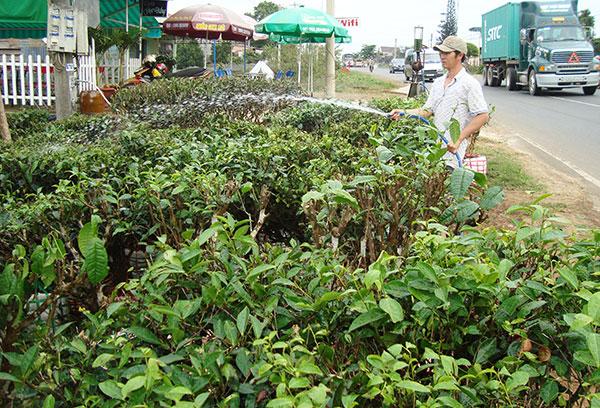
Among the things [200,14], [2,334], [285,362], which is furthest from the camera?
[200,14]

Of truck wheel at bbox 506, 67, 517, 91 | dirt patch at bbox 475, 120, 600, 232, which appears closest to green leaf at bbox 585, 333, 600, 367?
dirt patch at bbox 475, 120, 600, 232

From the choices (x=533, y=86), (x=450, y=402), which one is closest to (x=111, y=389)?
(x=450, y=402)

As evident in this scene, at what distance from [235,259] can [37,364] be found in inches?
25.6

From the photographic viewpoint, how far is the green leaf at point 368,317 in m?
1.60

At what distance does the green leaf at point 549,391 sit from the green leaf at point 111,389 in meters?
1.13

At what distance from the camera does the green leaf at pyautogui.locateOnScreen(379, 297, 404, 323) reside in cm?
154

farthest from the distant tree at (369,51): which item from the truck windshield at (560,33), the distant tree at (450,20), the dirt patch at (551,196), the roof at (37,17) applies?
the dirt patch at (551,196)

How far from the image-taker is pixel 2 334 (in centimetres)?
182

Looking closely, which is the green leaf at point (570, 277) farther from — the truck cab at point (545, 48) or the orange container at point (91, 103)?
the truck cab at point (545, 48)

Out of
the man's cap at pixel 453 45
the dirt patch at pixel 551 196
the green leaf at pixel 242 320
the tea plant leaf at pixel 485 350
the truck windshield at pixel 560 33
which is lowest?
the dirt patch at pixel 551 196

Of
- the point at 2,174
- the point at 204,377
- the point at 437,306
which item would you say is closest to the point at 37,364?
the point at 204,377

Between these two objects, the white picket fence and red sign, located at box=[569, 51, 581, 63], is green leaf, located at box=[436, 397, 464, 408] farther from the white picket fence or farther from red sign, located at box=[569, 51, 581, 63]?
red sign, located at box=[569, 51, 581, 63]

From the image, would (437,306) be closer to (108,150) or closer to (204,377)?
(204,377)

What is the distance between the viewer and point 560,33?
24969 millimetres
